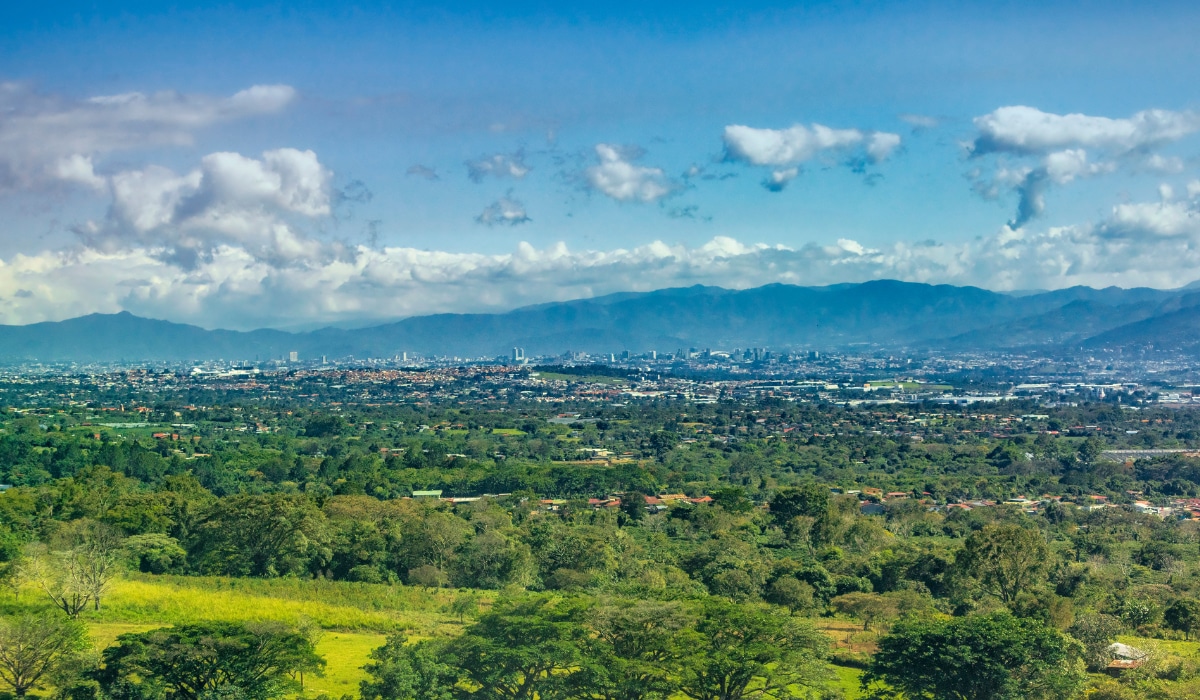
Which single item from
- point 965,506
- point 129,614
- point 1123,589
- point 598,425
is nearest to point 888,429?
point 598,425

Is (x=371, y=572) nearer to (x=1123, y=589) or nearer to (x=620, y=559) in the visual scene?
(x=620, y=559)

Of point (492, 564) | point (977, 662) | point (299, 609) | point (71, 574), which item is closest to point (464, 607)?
point (299, 609)

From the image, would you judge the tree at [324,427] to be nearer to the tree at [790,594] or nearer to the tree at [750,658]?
the tree at [790,594]

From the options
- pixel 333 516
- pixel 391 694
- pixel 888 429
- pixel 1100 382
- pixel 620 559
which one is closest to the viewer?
pixel 391 694

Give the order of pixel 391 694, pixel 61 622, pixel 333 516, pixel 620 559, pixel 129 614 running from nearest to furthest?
pixel 391 694 < pixel 61 622 < pixel 129 614 < pixel 620 559 < pixel 333 516

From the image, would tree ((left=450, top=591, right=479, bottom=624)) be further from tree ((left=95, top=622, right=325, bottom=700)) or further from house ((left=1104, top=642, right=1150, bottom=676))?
house ((left=1104, top=642, right=1150, bottom=676))
